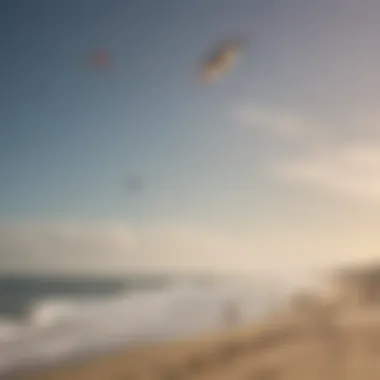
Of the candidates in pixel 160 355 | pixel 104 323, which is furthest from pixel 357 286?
pixel 104 323

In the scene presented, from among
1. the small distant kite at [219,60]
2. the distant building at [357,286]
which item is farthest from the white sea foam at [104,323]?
the small distant kite at [219,60]

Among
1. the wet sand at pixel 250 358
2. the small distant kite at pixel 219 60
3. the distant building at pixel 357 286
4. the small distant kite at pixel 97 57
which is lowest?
the wet sand at pixel 250 358

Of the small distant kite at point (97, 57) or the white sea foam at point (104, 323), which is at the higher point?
the small distant kite at point (97, 57)

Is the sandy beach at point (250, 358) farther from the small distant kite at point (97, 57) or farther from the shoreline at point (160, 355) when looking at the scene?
the small distant kite at point (97, 57)

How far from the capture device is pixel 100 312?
81.7 inches

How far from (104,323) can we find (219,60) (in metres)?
0.85

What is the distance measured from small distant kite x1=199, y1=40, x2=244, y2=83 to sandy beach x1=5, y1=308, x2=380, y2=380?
2.43 ft

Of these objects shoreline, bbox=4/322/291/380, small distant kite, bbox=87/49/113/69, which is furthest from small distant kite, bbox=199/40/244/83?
shoreline, bbox=4/322/291/380

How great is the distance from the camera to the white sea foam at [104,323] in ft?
6.25

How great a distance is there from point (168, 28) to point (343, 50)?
520 millimetres

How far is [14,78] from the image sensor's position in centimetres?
200

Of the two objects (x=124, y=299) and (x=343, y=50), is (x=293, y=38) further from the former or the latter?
(x=124, y=299)

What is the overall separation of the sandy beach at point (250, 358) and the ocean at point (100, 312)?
5cm

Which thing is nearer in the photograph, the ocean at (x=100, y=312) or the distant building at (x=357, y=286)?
the ocean at (x=100, y=312)
